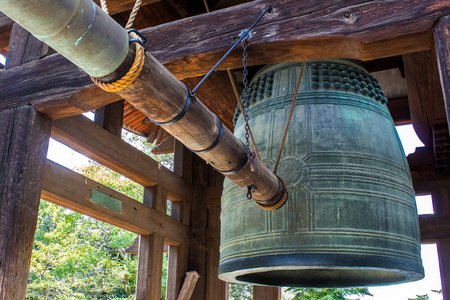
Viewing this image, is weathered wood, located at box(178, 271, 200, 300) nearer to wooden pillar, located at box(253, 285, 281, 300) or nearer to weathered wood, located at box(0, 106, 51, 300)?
wooden pillar, located at box(253, 285, 281, 300)

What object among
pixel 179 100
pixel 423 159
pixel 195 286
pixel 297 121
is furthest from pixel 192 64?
pixel 195 286

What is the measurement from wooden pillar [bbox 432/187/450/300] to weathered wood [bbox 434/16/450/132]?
2.85 meters

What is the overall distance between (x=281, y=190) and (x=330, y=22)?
83cm

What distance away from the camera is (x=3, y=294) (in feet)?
8.38

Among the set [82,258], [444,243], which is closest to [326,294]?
[444,243]

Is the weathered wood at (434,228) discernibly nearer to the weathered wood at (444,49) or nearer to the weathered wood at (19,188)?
the weathered wood at (444,49)

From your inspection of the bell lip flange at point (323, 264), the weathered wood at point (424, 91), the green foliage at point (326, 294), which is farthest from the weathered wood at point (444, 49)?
the green foliage at point (326, 294)

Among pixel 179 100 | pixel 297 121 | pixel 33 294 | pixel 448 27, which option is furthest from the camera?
pixel 33 294

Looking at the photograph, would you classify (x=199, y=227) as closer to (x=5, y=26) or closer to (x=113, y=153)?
(x=113, y=153)

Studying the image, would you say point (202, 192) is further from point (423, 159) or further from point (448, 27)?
point (448, 27)

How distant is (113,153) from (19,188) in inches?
60.0

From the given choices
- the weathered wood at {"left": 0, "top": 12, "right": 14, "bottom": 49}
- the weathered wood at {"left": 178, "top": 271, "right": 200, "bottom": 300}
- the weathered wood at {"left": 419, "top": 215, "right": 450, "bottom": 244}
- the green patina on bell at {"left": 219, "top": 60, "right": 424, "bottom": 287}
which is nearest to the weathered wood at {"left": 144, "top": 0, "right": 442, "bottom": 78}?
the green patina on bell at {"left": 219, "top": 60, "right": 424, "bottom": 287}

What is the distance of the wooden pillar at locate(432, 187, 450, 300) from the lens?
4340 millimetres

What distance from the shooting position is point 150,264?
4.72 m
